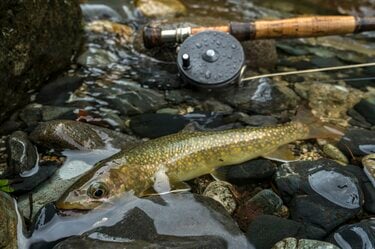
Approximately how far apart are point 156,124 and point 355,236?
2079 millimetres

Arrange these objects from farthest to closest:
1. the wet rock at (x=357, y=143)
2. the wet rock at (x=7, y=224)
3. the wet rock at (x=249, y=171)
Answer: the wet rock at (x=357, y=143) → the wet rock at (x=249, y=171) → the wet rock at (x=7, y=224)

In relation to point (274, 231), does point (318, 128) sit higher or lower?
higher

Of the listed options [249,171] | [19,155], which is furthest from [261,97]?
[19,155]

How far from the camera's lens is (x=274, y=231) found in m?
3.15

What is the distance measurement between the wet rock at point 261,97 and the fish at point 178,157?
0.63 meters

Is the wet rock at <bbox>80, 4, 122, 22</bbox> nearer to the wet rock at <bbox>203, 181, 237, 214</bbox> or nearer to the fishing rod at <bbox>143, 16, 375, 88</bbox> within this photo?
the fishing rod at <bbox>143, 16, 375, 88</bbox>

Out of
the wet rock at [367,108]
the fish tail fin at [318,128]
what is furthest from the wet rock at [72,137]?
the wet rock at [367,108]

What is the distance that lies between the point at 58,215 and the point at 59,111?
1606 millimetres

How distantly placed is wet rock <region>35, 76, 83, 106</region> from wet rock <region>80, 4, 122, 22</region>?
1836 mm

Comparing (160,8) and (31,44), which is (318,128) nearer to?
(31,44)

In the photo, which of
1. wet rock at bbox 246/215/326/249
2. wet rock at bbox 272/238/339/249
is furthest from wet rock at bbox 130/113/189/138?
wet rock at bbox 272/238/339/249

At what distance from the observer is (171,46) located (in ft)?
18.2

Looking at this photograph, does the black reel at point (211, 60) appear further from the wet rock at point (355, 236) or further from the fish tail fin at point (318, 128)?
the wet rock at point (355, 236)

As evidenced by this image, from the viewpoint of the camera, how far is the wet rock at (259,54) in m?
5.66
